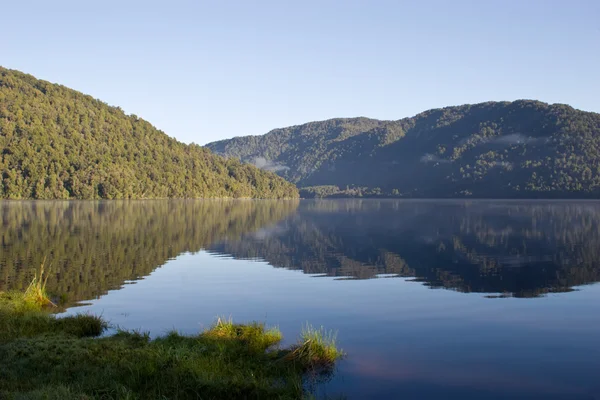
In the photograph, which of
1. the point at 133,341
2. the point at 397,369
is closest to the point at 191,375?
the point at 133,341

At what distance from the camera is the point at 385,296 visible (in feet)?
105

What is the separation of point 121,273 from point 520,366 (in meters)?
28.7

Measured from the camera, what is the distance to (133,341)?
19.7 m

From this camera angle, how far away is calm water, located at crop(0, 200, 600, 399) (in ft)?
59.1

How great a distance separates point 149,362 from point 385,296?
61.5 feet

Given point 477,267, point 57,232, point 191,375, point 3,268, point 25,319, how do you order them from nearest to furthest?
1. point 191,375
2. point 25,319
3. point 3,268
4. point 477,267
5. point 57,232

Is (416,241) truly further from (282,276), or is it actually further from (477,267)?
(282,276)

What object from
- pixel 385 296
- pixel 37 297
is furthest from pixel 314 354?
pixel 37 297

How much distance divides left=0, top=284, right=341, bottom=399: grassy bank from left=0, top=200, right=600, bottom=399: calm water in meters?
1.62

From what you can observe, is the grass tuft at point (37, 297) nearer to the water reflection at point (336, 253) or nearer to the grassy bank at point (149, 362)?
the grassy bank at point (149, 362)

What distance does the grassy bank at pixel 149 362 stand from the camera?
13922mm

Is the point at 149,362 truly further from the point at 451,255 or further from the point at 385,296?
the point at 451,255

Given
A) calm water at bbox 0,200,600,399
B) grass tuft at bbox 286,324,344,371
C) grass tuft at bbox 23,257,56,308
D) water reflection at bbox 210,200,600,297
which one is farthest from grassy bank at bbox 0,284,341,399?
water reflection at bbox 210,200,600,297

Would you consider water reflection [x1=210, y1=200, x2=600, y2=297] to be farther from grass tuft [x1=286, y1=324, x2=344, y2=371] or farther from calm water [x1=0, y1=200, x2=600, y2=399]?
grass tuft [x1=286, y1=324, x2=344, y2=371]
